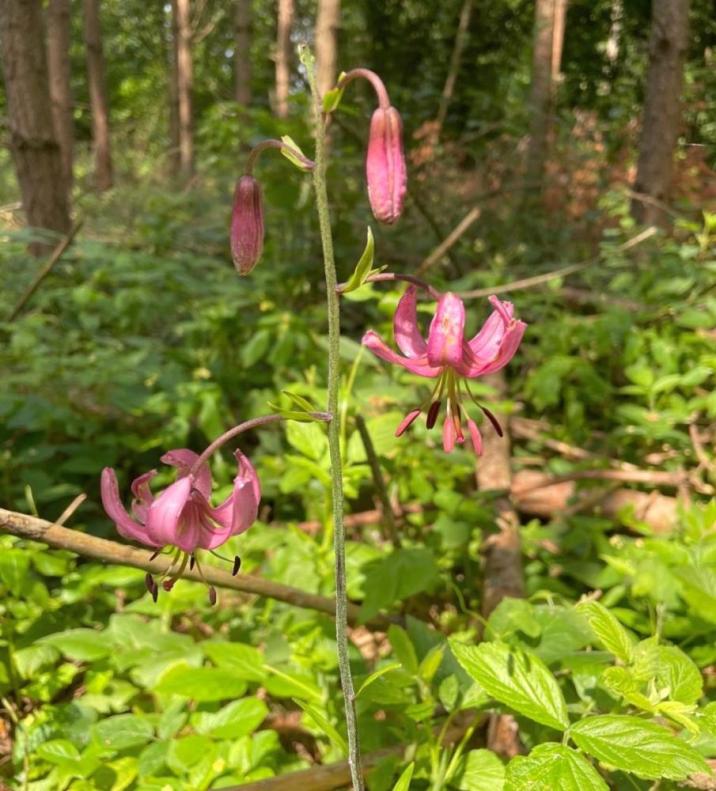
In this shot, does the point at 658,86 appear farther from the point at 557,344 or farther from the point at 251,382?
the point at 251,382

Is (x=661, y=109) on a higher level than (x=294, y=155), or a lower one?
higher

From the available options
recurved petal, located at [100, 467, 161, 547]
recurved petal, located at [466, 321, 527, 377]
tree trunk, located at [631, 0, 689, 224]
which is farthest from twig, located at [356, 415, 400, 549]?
tree trunk, located at [631, 0, 689, 224]

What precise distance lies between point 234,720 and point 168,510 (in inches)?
24.8

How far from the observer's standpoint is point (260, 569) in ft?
6.59

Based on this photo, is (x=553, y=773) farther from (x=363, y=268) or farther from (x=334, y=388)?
(x=363, y=268)

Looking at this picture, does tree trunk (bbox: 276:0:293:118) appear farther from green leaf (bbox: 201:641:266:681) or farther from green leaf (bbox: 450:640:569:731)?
green leaf (bbox: 450:640:569:731)

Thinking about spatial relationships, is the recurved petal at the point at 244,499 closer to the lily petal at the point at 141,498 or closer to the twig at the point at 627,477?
the lily petal at the point at 141,498

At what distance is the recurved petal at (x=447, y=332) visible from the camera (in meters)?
0.89

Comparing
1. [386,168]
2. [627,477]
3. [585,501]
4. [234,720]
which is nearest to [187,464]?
[386,168]

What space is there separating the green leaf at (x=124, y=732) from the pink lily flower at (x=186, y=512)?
531 millimetres

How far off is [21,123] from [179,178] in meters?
6.51

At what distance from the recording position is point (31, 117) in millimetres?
3871

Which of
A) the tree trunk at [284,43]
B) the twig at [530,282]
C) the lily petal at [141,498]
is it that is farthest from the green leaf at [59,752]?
the tree trunk at [284,43]

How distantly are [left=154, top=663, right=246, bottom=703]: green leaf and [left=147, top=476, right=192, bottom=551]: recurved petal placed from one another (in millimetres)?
555
